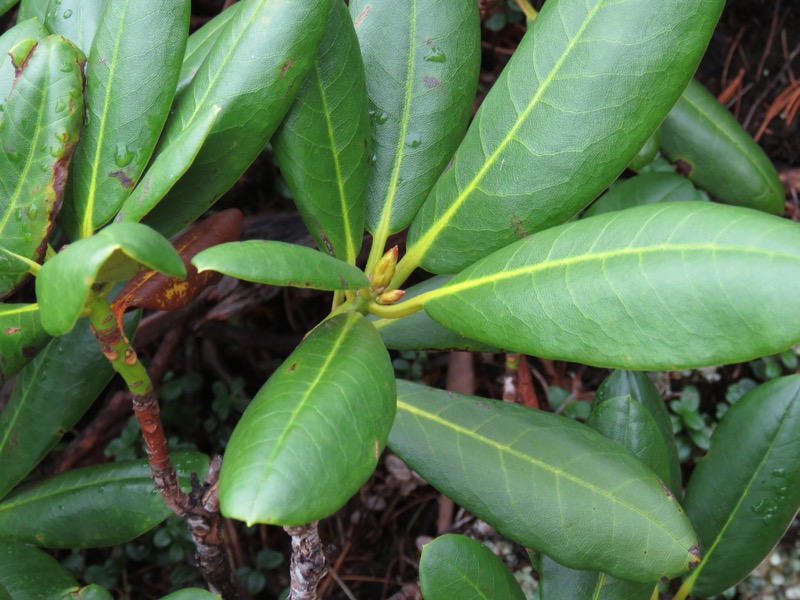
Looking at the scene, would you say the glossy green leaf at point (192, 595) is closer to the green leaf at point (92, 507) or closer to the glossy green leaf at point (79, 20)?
the green leaf at point (92, 507)

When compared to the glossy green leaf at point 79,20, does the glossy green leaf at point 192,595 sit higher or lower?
lower

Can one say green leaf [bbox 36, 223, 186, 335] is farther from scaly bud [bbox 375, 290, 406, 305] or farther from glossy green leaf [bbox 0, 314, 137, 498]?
glossy green leaf [bbox 0, 314, 137, 498]

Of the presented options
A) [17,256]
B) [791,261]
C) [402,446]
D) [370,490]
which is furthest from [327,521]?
[791,261]

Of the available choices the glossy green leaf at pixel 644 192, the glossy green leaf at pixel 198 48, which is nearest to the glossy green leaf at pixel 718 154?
the glossy green leaf at pixel 644 192

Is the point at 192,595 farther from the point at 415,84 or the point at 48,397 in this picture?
the point at 415,84

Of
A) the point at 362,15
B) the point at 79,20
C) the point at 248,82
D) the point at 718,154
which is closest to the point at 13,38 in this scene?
the point at 79,20

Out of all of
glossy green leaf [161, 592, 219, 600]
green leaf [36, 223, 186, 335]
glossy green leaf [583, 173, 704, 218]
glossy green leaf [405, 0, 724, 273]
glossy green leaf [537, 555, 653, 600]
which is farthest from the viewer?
glossy green leaf [583, 173, 704, 218]

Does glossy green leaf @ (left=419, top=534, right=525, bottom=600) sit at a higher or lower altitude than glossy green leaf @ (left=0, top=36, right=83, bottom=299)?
lower

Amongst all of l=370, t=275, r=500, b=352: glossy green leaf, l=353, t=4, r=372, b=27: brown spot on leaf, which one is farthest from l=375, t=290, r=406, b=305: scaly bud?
l=353, t=4, r=372, b=27: brown spot on leaf
